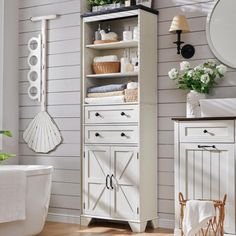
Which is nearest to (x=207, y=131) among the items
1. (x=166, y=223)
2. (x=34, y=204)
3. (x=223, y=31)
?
(x=223, y=31)

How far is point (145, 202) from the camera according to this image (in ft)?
17.4

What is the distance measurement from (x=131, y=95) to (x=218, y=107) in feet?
2.70

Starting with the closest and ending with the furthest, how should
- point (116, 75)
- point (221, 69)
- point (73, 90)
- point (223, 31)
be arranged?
1. point (221, 69)
2. point (223, 31)
3. point (116, 75)
4. point (73, 90)

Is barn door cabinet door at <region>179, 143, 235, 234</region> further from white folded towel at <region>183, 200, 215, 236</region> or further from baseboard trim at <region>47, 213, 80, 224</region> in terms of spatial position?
baseboard trim at <region>47, 213, 80, 224</region>

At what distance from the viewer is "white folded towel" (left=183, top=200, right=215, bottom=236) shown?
14.6ft

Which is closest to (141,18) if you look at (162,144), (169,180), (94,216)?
(162,144)

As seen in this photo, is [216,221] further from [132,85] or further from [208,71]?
[132,85]

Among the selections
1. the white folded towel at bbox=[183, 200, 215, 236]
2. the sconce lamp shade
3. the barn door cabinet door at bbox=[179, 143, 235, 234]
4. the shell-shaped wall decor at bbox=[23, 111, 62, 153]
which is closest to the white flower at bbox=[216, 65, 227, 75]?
the sconce lamp shade

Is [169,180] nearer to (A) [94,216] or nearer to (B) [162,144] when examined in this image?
(B) [162,144]

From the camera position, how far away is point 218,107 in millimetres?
4957

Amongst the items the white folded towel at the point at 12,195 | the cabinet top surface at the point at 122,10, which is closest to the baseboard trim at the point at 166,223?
the white folded towel at the point at 12,195

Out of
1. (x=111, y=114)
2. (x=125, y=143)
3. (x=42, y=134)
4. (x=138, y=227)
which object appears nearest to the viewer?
(x=138, y=227)

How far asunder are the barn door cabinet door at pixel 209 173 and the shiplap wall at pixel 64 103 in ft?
4.20

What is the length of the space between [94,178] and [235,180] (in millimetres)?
1459
